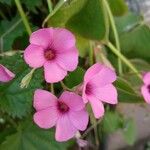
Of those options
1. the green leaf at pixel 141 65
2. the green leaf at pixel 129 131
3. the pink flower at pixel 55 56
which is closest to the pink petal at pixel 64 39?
the pink flower at pixel 55 56

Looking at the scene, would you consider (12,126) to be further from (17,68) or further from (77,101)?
(77,101)

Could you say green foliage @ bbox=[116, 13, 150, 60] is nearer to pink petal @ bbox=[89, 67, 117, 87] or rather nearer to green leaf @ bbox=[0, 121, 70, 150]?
green leaf @ bbox=[0, 121, 70, 150]

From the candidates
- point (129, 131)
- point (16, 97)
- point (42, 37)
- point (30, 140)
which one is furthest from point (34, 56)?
point (129, 131)

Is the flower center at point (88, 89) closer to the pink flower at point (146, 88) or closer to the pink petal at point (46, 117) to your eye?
the pink petal at point (46, 117)

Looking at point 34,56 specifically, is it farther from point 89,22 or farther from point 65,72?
point 89,22

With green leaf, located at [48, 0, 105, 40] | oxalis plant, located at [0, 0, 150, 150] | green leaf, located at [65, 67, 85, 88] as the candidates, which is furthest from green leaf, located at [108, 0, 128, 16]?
green leaf, located at [65, 67, 85, 88]
